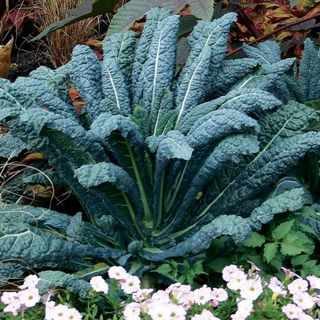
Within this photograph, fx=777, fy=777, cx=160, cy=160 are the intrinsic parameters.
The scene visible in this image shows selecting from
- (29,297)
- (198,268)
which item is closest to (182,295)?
(198,268)

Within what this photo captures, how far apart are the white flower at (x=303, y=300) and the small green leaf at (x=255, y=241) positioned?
293mm

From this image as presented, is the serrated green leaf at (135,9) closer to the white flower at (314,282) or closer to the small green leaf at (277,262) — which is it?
the small green leaf at (277,262)

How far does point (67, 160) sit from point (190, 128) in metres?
0.40

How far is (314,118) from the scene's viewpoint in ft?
8.09

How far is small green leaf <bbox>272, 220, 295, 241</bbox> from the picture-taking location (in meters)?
2.25

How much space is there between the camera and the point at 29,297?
200 cm

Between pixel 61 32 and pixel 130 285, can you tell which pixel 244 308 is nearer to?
pixel 130 285

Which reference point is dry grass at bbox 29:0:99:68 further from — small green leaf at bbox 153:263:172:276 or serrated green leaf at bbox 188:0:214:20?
small green leaf at bbox 153:263:172:276

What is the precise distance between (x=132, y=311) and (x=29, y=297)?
280mm

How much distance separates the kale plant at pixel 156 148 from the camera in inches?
89.5

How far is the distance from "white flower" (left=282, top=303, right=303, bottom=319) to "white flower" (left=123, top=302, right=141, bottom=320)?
369 millimetres

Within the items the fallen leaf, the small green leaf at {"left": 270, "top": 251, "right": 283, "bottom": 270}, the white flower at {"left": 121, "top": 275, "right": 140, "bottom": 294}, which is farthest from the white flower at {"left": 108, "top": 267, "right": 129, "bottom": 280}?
the fallen leaf

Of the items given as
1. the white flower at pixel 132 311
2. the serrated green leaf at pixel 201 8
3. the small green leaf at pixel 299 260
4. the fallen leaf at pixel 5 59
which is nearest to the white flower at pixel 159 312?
the white flower at pixel 132 311

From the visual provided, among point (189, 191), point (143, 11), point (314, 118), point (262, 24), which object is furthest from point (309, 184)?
point (262, 24)
